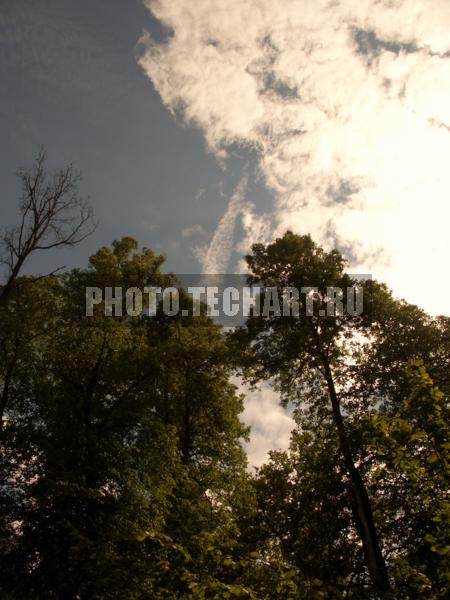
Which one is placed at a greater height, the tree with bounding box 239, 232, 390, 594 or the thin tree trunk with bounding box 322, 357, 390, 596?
the tree with bounding box 239, 232, 390, 594

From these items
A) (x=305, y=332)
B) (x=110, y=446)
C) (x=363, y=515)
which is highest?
(x=305, y=332)

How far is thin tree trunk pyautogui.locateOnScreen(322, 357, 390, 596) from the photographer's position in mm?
10852

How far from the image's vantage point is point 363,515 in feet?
40.2

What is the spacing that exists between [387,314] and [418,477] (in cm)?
900

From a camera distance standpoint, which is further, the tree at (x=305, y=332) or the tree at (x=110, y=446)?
the tree at (x=305, y=332)

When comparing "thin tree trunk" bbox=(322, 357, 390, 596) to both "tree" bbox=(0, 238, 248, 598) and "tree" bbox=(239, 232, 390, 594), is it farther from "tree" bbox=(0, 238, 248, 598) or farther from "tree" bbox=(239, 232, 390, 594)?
"tree" bbox=(0, 238, 248, 598)

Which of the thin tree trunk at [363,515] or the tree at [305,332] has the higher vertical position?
the tree at [305,332]

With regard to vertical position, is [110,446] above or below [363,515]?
above

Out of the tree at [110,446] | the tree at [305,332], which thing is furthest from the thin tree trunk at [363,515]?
the tree at [110,446]

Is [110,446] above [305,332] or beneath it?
beneath

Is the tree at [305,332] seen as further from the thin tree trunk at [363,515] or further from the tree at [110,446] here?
the tree at [110,446]

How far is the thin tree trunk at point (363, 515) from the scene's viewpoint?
10.9 m

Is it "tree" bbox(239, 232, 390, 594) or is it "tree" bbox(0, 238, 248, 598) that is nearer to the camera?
"tree" bbox(0, 238, 248, 598)

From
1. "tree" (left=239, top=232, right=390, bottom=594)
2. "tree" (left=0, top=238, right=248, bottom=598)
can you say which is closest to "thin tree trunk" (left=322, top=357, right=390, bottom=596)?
"tree" (left=239, top=232, right=390, bottom=594)
